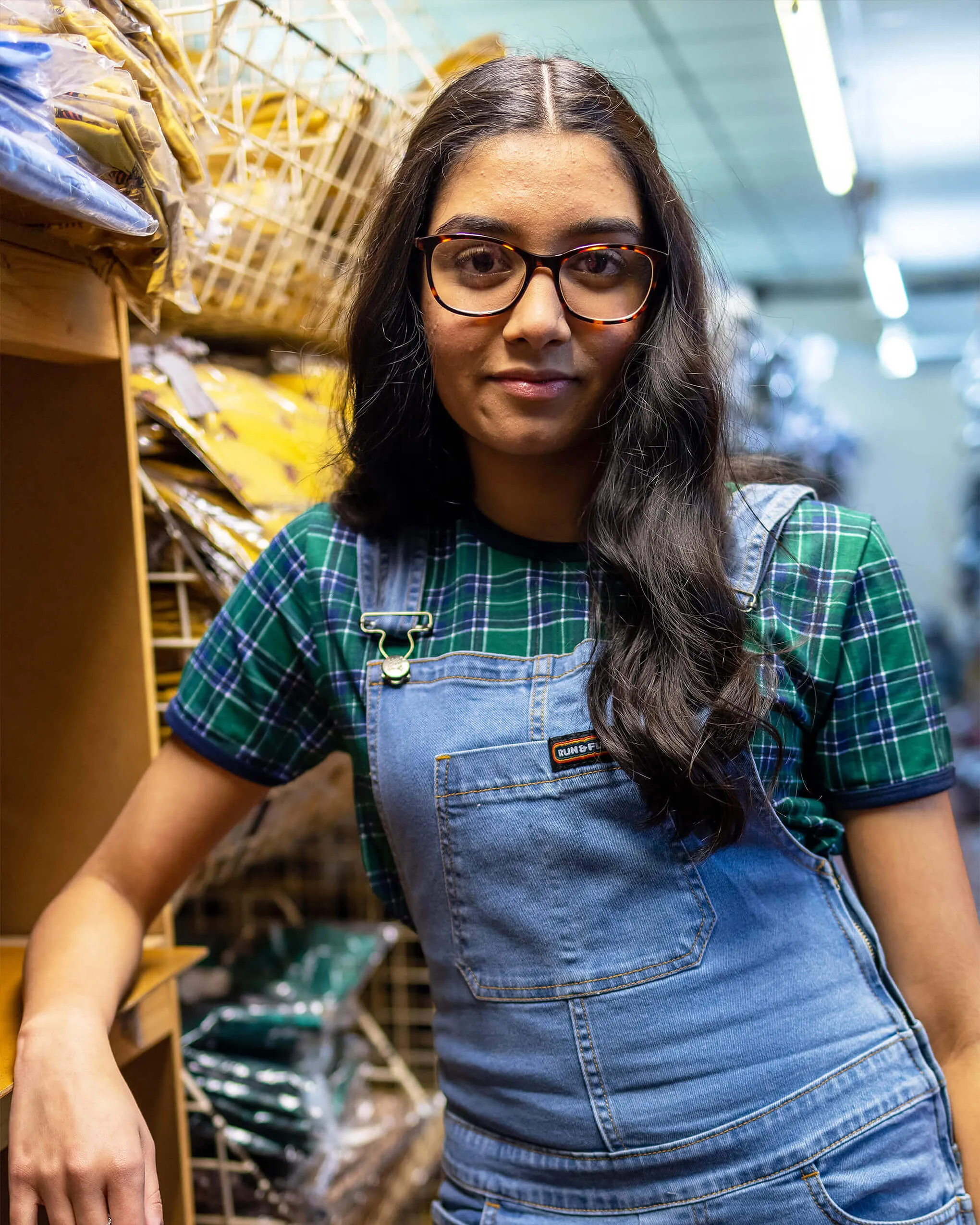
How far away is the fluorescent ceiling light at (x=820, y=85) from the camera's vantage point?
246 centimetres

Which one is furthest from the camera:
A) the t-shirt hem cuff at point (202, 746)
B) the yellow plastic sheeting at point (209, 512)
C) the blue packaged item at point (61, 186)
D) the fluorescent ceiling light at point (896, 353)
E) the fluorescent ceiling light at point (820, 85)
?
the fluorescent ceiling light at point (896, 353)

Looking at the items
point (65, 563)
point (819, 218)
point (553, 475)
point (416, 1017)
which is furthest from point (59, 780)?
point (819, 218)

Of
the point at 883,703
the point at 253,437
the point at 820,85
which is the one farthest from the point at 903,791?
the point at 820,85

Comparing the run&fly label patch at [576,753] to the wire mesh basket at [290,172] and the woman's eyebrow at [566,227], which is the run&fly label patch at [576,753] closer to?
the woman's eyebrow at [566,227]

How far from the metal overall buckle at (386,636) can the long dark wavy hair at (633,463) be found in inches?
4.3

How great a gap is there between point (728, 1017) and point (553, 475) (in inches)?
19.9

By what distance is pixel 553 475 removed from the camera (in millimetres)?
1081

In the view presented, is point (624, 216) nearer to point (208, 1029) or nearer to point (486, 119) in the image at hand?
point (486, 119)

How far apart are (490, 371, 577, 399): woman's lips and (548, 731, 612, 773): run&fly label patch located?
0.97ft

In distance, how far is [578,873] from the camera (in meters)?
0.96

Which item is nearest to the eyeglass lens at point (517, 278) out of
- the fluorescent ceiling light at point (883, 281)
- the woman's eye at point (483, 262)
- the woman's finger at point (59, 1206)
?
the woman's eye at point (483, 262)

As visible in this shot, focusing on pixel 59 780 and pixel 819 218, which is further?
pixel 819 218

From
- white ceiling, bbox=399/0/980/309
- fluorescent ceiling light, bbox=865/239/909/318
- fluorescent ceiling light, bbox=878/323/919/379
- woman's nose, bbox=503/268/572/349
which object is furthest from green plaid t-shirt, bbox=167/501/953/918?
fluorescent ceiling light, bbox=878/323/919/379

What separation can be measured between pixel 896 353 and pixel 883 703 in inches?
326
